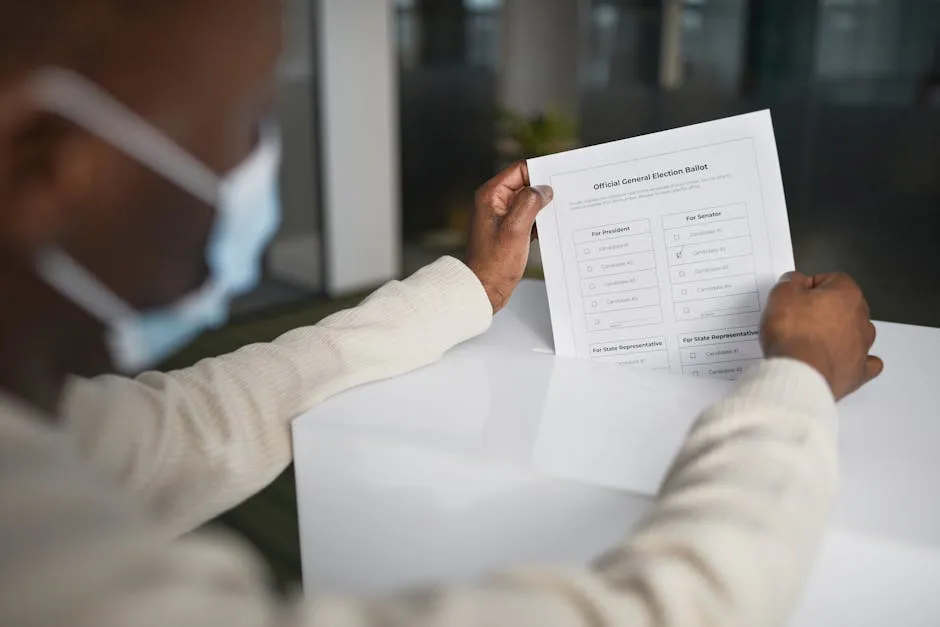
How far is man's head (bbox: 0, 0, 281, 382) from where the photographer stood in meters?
0.36

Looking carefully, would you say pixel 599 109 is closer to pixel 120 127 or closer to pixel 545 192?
pixel 545 192

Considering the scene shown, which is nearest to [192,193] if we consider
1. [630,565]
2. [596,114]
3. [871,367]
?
[630,565]

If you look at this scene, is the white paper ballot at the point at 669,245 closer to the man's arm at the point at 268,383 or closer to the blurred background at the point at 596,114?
the man's arm at the point at 268,383

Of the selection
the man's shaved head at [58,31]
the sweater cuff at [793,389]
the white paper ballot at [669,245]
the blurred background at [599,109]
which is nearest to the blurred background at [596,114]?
the blurred background at [599,109]

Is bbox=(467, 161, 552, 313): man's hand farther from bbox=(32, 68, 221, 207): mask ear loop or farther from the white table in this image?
bbox=(32, 68, 221, 207): mask ear loop

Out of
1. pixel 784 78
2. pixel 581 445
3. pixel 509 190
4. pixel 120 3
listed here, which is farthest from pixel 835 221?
pixel 120 3

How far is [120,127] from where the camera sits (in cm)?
39

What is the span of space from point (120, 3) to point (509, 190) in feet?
2.16

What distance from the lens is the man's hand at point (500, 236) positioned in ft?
3.23

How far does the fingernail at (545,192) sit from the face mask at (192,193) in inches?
18.4

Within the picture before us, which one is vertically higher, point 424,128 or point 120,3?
point 120,3

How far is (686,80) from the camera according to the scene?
384cm

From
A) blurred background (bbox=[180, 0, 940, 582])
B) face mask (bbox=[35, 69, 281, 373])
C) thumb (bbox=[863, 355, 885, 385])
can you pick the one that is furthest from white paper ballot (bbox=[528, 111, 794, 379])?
blurred background (bbox=[180, 0, 940, 582])

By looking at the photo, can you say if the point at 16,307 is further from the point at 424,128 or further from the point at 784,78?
the point at 424,128
